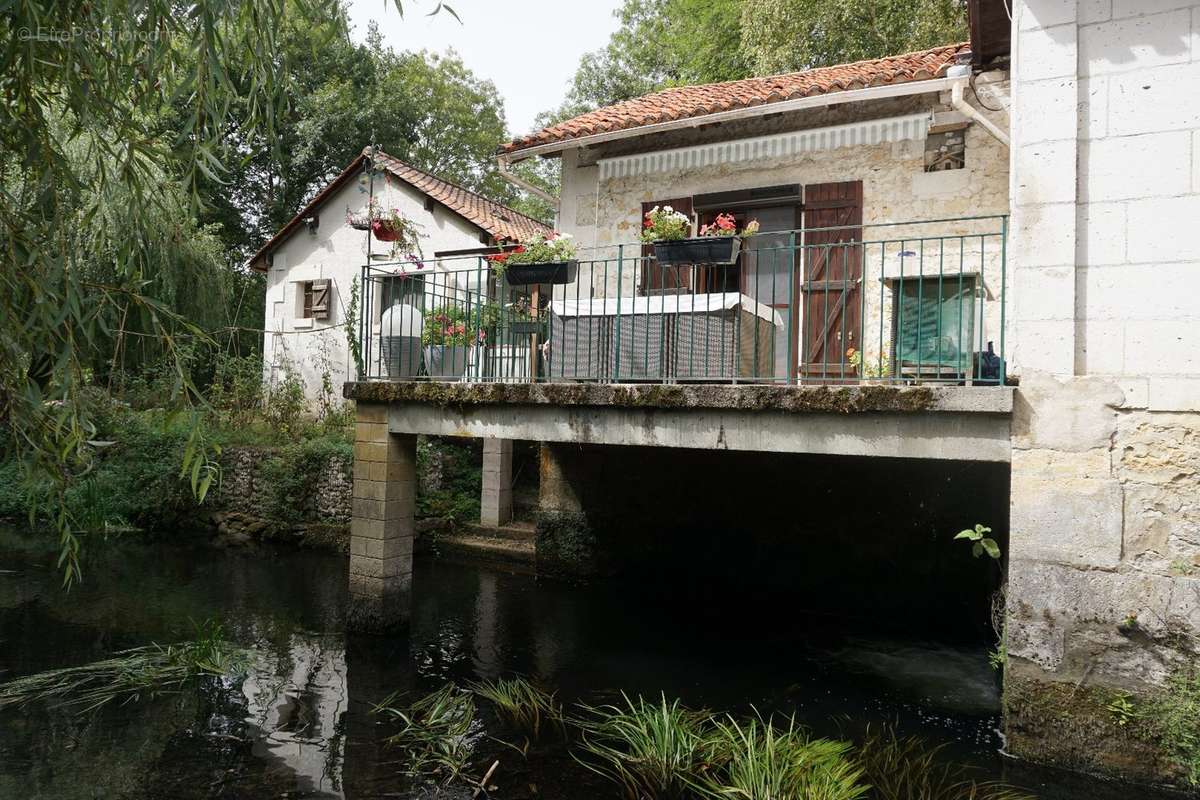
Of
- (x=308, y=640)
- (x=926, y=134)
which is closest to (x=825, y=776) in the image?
(x=308, y=640)

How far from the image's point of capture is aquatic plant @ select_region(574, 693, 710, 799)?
4.42 metres

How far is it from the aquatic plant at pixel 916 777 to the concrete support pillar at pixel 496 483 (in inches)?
294

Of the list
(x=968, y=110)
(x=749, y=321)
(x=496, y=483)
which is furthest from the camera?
(x=496, y=483)

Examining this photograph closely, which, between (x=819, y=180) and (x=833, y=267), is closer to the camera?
(x=833, y=267)

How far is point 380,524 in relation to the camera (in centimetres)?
679

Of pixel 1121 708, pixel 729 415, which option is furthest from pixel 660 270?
pixel 1121 708

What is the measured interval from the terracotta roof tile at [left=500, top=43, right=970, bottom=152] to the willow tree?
5003mm

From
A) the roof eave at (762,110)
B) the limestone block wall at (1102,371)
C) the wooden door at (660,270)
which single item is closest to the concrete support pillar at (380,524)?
the wooden door at (660,270)

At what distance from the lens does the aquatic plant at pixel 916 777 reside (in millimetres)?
4262

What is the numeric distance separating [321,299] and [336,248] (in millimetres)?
1060

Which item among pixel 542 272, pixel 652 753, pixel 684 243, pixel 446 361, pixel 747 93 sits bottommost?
pixel 652 753

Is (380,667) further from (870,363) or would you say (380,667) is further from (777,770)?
(870,363)

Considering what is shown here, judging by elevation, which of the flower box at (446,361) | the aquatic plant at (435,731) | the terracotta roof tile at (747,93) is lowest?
the aquatic plant at (435,731)

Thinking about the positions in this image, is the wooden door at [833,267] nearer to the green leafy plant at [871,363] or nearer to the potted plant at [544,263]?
the green leafy plant at [871,363]
